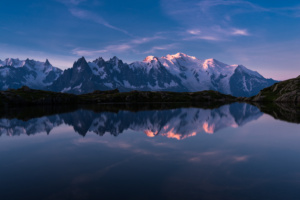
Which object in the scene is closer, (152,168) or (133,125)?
(152,168)

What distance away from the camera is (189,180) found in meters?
19.9

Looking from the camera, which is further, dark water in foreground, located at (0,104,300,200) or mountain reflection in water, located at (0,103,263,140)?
mountain reflection in water, located at (0,103,263,140)

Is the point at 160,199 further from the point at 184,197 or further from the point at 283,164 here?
the point at 283,164

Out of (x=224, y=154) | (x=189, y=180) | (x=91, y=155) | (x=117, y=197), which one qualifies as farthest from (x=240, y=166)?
(x=91, y=155)

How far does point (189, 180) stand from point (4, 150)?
91.8ft

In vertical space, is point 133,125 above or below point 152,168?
above

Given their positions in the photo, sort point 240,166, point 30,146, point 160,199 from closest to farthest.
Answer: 1. point 160,199
2. point 240,166
3. point 30,146

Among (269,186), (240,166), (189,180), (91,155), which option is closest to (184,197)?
(189,180)

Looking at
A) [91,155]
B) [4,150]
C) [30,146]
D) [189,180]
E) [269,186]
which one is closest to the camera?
[269,186]

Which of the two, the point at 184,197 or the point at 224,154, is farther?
the point at 224,154

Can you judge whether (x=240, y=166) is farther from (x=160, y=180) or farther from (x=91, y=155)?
(x=91, y=155)

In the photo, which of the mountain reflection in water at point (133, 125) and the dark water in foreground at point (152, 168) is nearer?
the dark water in foreground at point (152, 168)

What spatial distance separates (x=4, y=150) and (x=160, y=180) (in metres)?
25.7

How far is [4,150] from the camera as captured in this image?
108 ft
